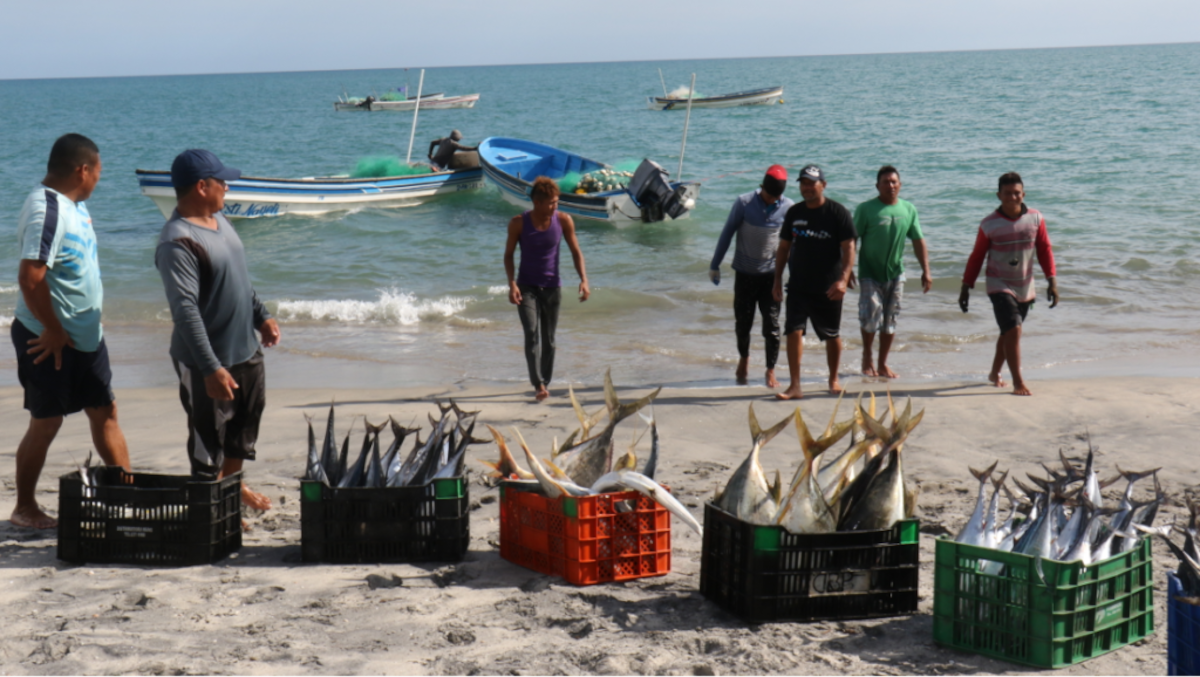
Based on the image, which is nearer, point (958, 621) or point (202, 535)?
point (958, 621)

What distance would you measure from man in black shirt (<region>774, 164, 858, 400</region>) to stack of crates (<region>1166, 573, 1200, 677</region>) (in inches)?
167

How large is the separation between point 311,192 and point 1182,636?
19.9 metres

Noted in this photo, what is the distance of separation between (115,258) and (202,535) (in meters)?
15.3

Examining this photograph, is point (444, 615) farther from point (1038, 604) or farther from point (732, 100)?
point (732, 100)

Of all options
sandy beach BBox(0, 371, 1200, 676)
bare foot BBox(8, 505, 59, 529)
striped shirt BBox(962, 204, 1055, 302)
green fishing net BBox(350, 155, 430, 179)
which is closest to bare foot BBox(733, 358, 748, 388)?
striped shirt BBox(962, 204, 1055, 302)

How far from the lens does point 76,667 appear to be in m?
3.25

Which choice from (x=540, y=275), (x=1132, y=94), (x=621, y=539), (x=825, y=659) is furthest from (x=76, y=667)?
(x=1132, y=94)

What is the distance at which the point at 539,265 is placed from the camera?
7.22 m

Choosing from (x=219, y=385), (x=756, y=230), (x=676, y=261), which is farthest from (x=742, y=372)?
(x=676, y=261)

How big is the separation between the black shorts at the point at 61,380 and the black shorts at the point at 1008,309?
593cm

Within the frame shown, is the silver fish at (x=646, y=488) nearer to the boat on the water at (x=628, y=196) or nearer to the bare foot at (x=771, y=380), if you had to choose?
the bare foot at (x=771, y=380)

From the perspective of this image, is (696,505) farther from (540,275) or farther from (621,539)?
(540,275)

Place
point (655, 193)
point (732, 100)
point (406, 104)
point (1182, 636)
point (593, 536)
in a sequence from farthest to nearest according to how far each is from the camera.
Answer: point (406, 104), point (732, 100), point (655, 193), point (593, 536), point (1182, 636)

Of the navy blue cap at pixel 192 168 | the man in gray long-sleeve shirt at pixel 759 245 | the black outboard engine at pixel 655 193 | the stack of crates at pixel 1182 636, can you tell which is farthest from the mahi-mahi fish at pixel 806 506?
the black outboard engine at pixel 655 193
